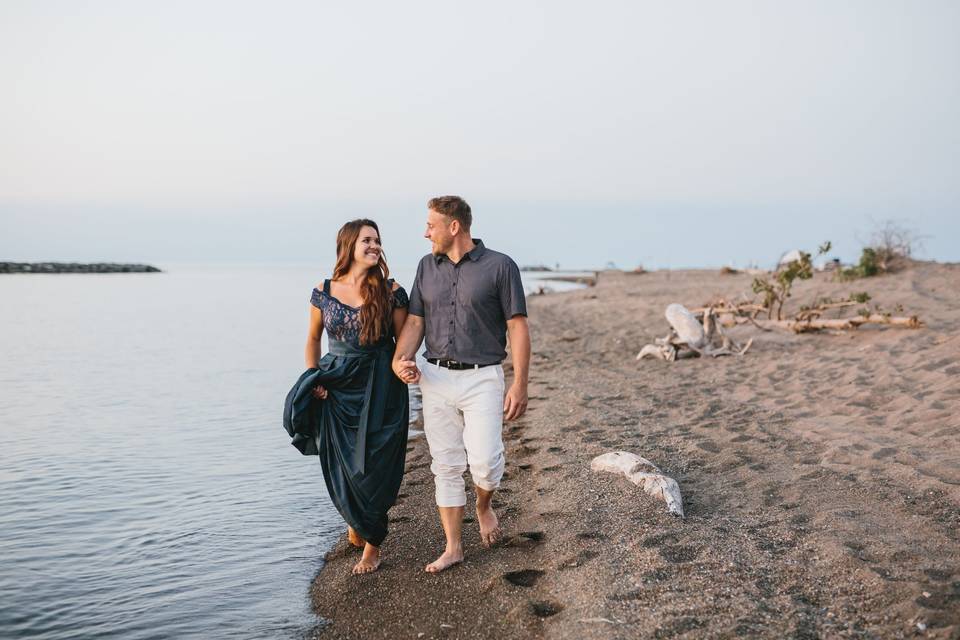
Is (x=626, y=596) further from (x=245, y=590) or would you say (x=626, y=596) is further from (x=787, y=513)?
(x=245, y=590)

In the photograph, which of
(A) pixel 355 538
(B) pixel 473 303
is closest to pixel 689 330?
(A) pixel 355 538

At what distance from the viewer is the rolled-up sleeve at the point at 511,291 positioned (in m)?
4.32

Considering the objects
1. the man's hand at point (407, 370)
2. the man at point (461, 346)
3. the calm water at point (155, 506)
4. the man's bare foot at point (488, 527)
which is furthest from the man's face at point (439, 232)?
the calm water at point (155, 506)

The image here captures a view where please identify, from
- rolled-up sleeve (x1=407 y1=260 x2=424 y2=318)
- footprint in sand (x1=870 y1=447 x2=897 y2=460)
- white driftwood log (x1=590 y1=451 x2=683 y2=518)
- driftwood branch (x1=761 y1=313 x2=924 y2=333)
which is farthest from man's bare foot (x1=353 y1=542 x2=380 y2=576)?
driftwood branch (x1=761 y1=313 x2=924 y2=333)

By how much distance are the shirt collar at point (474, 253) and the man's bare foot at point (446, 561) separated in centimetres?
176

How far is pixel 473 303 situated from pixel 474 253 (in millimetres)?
298

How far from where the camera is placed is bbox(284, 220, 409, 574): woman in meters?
4.40

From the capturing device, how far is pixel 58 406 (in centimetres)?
1235

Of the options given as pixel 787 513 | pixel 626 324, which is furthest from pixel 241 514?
pixel 626 324

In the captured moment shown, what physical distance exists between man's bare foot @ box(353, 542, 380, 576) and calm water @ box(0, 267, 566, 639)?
36 cm

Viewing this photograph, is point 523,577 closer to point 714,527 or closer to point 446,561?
point 446,561

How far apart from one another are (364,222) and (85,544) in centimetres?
368

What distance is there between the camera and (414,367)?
4.27 meters

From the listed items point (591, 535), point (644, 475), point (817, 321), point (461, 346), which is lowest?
point (591, 535)
